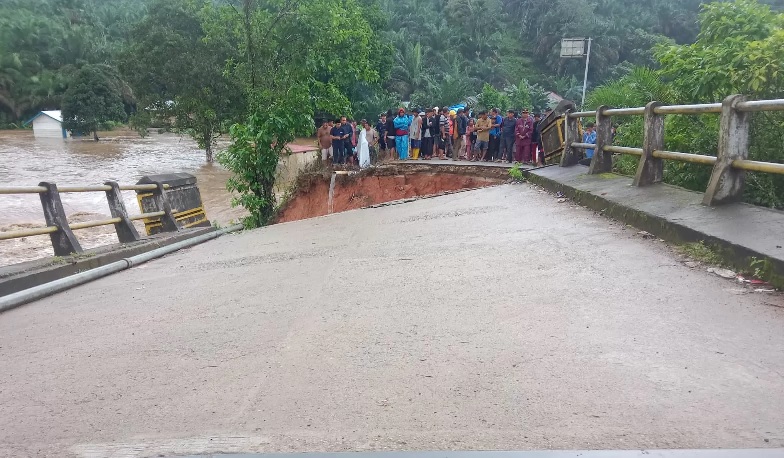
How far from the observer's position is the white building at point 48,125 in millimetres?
58719

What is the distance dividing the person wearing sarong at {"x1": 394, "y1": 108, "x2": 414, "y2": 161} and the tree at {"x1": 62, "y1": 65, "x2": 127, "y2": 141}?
4851 centimetres

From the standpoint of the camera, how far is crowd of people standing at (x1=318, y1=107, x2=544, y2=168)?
14633 millimetres

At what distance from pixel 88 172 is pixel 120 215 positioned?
1114 inches

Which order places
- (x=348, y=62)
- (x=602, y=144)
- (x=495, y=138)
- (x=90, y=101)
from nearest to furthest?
(x=602, y=144)
(x=495, y=138)
(x=348, y=62)
(x=90, y=101)

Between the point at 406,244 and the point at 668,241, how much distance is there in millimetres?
2492

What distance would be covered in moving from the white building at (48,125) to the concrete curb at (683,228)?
6249 cm

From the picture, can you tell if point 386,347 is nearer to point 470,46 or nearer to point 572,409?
point 572,409

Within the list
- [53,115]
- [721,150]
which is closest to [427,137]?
[721,150]

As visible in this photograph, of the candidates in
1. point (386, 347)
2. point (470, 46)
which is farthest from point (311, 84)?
point (470, 46)

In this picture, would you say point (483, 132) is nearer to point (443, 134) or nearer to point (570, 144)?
point (443, 134)

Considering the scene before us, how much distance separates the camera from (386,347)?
3260 millimetres

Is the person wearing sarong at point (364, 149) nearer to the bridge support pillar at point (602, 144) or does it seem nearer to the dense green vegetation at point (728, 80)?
the bridge support pillar at point (602, 144)

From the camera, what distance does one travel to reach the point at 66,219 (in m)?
7.43

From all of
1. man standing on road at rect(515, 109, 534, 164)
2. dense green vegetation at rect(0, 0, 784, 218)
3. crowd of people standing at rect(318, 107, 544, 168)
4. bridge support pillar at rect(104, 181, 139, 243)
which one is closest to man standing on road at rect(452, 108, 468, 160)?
crowd of people standing at rect(318, 107, 544, 168)
